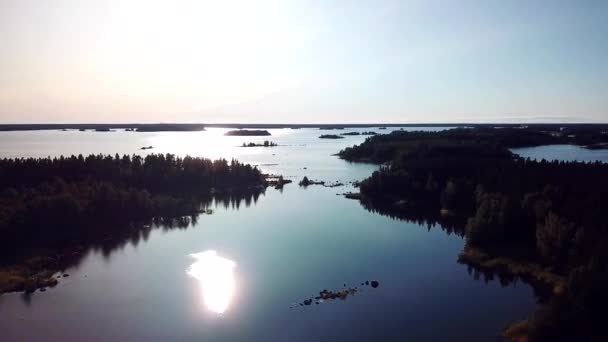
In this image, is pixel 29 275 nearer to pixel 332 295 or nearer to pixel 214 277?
pixel 214 277

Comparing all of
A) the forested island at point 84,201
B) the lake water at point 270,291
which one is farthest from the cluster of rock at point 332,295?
the forested island at point 84,201

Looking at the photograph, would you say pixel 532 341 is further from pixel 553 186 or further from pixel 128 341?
pixel 553 186

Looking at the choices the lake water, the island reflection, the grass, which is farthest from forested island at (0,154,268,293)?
the island reflection

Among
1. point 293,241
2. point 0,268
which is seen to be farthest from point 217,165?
point 0,268

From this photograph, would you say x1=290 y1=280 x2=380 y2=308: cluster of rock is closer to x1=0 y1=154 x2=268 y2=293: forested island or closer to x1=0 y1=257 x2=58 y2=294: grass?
x1=0 y1=257 x2=58 y2=294: grass

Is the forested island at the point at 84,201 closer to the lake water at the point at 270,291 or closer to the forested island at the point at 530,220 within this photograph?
the lake water at the point at 270,291
